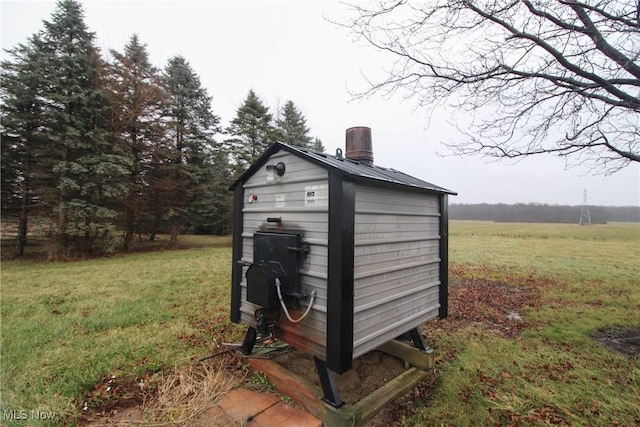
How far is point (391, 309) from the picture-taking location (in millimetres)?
2482

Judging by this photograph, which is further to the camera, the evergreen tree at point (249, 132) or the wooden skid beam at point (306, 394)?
the evergreen tree at point (249, 132)

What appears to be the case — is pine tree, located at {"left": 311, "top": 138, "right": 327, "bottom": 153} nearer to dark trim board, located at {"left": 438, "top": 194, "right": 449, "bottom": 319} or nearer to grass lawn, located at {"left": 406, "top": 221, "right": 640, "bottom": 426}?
grass lawn, located at {"left": 406, "top": 221, "right": 640, "bottom": 426}

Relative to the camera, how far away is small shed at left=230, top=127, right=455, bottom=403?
79.2 inches

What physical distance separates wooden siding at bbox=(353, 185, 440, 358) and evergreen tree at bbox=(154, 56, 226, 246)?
11.6m

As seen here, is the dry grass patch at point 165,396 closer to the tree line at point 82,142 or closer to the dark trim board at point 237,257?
the dark trim board at point 237,257

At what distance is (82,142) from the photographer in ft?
29.3

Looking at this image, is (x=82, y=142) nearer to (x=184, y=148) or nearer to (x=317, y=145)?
(x=184, y=148)

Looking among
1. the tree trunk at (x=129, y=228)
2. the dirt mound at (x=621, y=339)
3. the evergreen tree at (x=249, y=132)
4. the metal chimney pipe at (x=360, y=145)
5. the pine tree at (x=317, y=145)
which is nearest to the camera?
the dirt mound at (x=621, y=339)

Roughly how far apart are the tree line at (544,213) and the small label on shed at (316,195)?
120 feet

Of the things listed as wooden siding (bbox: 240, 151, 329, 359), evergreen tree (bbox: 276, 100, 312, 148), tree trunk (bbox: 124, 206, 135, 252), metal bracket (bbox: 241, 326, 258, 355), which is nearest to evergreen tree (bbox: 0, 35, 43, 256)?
tree trunk (bbox: 124, 206, 135, 252)

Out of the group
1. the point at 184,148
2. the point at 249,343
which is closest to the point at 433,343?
the point at 249,343

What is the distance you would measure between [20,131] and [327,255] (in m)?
12.1

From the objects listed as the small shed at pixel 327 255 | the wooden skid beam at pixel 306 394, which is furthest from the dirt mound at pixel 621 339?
the wooden skid beam at pixel 306 394

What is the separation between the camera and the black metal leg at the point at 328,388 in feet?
6.82
